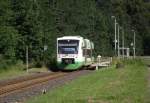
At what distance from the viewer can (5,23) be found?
161 ft

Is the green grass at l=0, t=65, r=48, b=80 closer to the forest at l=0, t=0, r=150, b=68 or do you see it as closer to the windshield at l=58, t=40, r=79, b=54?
the forest at l=0, t=0, r=150, b=68

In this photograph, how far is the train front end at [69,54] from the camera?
176ft

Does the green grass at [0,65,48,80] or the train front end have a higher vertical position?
Result: the train front end

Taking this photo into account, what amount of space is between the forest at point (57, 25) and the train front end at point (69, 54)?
12.7ft

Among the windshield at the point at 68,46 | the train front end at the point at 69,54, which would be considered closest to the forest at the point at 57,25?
the windshield at the point at 68,46

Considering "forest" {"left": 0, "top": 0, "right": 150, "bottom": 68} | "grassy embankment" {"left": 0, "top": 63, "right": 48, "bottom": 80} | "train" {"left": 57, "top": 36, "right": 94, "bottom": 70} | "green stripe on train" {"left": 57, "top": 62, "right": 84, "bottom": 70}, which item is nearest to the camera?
"grassy embankment" {"left": 0, "top": 63, "right": 48, "bottom": 80}

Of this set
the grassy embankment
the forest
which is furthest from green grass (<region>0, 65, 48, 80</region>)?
the forest

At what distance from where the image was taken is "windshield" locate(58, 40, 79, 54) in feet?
178

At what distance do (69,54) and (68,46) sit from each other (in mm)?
1006

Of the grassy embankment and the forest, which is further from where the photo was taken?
the forest

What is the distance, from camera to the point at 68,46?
54406 mm

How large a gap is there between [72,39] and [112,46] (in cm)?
6938

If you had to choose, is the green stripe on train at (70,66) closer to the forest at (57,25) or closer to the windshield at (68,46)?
the windshield at (68,46)

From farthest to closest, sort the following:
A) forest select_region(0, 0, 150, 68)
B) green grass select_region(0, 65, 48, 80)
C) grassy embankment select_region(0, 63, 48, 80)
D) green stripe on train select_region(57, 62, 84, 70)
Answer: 1. green stripe on train select_region(57, 62, 84, 70)
2. forest select_region(0, 0, 150, 68)
3. grassy embankment select_region(0, 63, 48, 80)
4. green grass select_region(0, 65, 48, 80)
